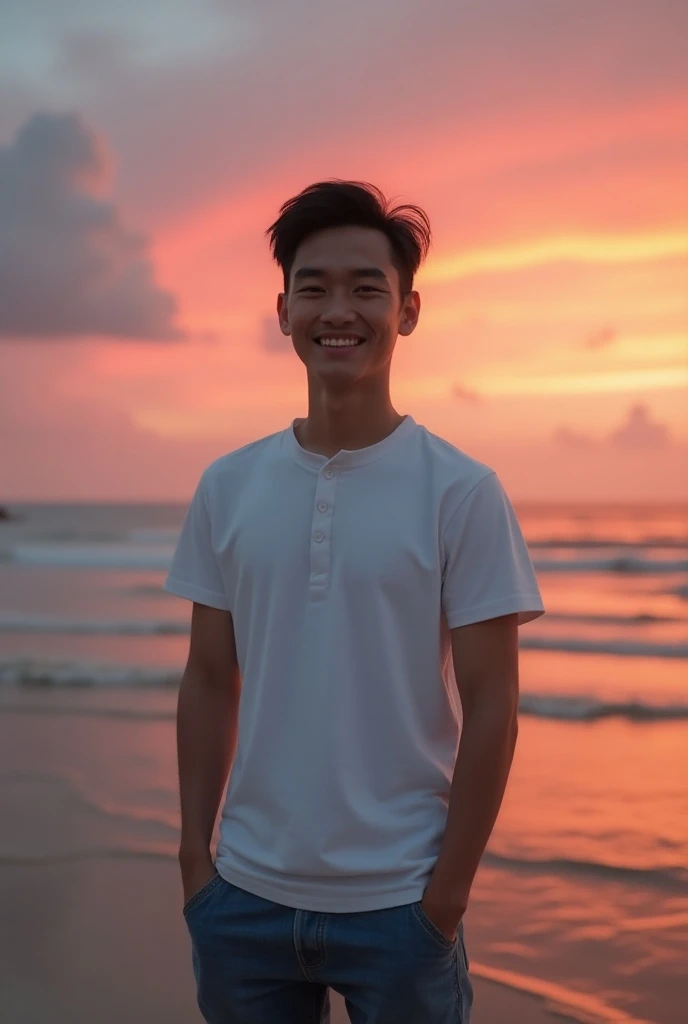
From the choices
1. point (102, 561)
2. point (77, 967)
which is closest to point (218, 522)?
point (77, 967)

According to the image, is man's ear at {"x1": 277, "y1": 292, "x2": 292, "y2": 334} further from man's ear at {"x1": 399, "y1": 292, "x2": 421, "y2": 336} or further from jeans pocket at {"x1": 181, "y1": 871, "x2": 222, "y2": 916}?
jeans pocket at {"x1": 181, "y1": 871, "x2": 222, "y2": 916}

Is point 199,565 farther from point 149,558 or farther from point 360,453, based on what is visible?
point 149,558

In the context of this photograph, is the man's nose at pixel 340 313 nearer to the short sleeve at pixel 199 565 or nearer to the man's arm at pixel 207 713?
the short sleeve at pixel 199 565

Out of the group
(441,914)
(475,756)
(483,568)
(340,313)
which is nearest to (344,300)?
(340,313)

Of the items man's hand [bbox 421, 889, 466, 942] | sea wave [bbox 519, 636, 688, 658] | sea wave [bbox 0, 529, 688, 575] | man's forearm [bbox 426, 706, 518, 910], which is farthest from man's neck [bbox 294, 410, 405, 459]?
sea wave [bbox 0, 529, 688, 575]

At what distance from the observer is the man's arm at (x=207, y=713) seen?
7.06 feet

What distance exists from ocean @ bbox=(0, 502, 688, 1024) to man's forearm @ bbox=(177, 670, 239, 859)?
198cm

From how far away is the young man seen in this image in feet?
5.97

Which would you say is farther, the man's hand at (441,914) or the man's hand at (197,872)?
the man's hand at (197,872)

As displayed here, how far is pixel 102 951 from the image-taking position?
3.88m

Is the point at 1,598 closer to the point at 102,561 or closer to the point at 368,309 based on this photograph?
the point at 102,561

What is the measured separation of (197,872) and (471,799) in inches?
23.2

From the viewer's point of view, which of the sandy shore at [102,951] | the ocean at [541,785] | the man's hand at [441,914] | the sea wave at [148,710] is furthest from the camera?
the sea wave at [148,710]

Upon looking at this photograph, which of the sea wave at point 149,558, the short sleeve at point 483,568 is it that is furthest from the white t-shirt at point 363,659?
the sea wave at point 149,558
